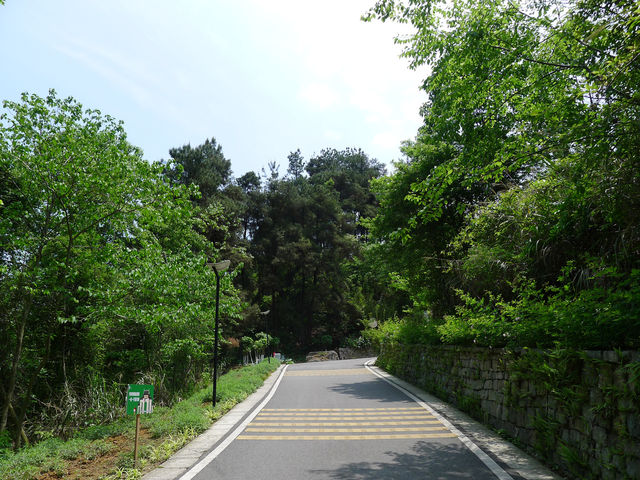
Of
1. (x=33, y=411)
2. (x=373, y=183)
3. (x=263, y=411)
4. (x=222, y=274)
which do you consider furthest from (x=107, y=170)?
(x=373, y=183)

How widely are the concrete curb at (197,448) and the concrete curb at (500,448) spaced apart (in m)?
4.10

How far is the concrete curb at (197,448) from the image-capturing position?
551cm

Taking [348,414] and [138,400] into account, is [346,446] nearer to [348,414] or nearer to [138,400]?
[348,414]

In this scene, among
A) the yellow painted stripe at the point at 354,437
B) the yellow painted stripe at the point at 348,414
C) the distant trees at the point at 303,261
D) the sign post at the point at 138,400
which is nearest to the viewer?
the sign post at the point at 138,400

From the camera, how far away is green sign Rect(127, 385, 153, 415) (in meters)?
6.19

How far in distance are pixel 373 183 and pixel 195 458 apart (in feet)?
43.8

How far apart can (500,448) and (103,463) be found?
594cm

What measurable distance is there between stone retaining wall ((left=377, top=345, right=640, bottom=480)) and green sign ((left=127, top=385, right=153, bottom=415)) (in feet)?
17.9

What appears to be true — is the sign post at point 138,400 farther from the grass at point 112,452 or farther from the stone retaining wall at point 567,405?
the stone retaining wall at point 567,405

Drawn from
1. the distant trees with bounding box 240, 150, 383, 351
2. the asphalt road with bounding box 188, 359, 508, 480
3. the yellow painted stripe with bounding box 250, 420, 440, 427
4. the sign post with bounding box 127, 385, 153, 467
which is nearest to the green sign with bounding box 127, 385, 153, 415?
the sign post with bounding box 127, 385, 153, 467

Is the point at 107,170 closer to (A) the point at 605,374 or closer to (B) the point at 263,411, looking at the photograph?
(B) the point at 263,411

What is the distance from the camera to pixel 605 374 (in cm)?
457

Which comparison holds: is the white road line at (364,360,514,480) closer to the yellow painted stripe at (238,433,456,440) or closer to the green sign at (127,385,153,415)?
the yellow painted stripe at (238,433,456,440)

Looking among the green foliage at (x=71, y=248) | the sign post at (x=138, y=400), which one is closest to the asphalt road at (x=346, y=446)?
the sign post at (x=138, y=400)
